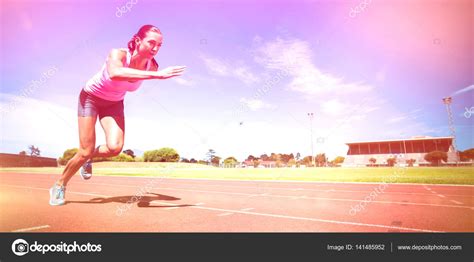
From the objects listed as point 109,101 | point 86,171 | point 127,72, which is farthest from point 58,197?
point 127,72

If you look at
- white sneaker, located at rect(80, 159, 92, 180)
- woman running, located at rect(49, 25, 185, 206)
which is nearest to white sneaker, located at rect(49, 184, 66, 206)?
woman running, located at rect(49, 25, 185, 206)

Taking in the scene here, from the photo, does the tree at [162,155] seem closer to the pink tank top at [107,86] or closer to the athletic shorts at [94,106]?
the athletic shorts at [94,106]

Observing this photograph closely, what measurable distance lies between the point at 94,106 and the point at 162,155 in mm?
69323

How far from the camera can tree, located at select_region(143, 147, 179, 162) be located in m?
70.7

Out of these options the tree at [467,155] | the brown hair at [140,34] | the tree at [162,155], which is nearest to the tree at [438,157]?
the tree at [467,155]

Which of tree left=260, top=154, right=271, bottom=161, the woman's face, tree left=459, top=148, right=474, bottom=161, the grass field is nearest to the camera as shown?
the woman's face

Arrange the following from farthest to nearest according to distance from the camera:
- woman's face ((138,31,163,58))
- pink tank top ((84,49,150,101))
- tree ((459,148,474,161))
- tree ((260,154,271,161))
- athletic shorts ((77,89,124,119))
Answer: tree ((260,154,271,161)) < tree ((459,148,474,161)) < athletic shorts ((77,89,124,119)) < pink tank top ((84,49,150,101)) < woman's face ((138,31,163,58))

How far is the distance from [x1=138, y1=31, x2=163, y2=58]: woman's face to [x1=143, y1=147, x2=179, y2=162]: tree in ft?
224

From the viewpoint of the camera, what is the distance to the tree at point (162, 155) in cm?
7069

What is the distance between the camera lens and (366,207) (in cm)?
579

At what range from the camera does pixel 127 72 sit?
Answer: 3.98 meters

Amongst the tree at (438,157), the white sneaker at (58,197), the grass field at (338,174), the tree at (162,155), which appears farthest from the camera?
the tree at (162,155)

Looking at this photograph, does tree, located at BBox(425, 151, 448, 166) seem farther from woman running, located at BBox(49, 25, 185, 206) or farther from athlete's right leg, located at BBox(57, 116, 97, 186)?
athlete's right leg, located at BBox(57, 116, 97, 186)
